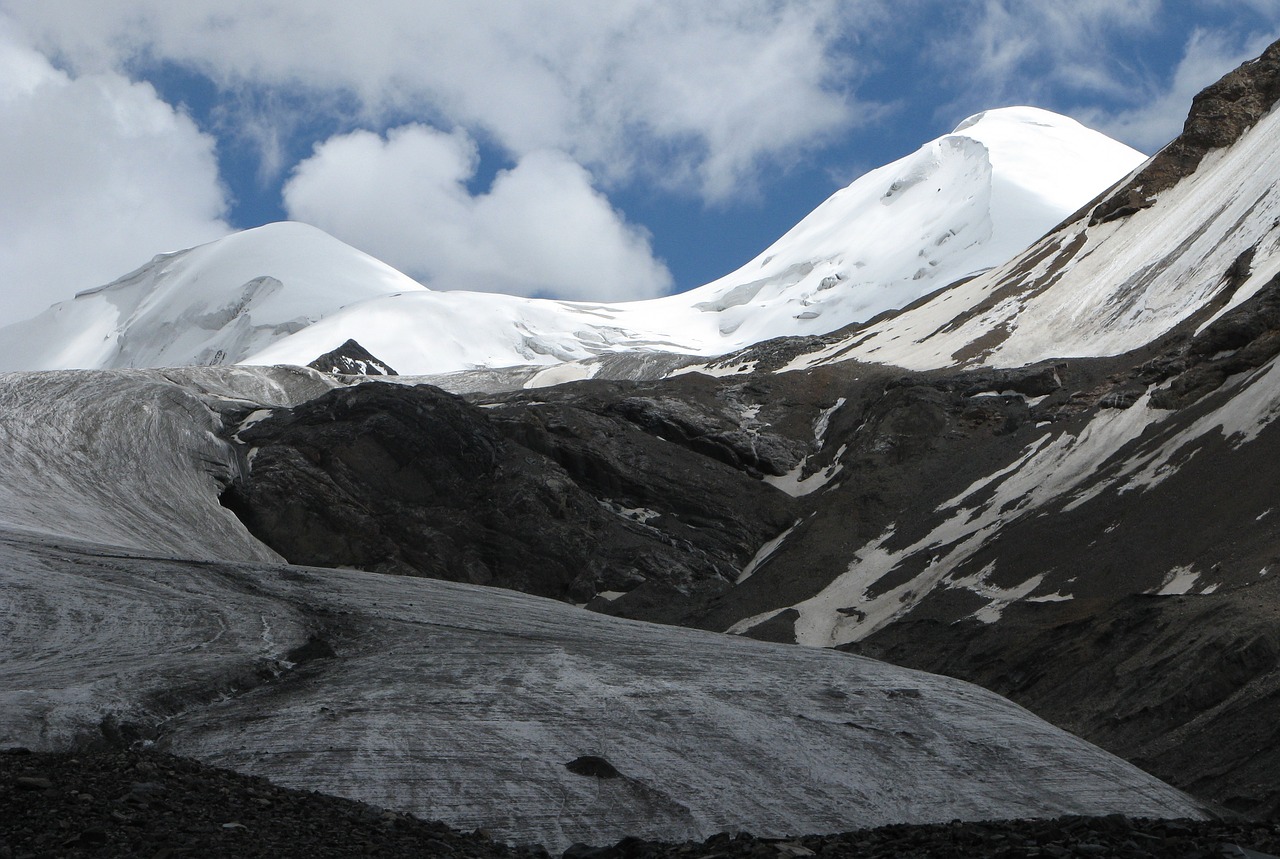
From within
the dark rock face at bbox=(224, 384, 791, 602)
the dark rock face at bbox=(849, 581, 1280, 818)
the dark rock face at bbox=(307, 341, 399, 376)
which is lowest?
the dark rock face at bbox=(849, 581, 1280, 818)

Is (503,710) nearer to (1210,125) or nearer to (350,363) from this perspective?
(1210,125)

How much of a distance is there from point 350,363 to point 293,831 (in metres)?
114

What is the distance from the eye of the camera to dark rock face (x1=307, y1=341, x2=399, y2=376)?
122m

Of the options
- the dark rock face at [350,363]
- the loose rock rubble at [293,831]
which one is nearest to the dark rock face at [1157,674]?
the loose rock rubble at [293,831]

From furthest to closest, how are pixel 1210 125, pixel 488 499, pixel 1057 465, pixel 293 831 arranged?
1. pixel 1210 125
2. pixel 488 499
3. pixel 1057 465
4. pixel 293 831

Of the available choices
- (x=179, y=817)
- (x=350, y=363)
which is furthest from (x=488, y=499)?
(x=350, y=363)

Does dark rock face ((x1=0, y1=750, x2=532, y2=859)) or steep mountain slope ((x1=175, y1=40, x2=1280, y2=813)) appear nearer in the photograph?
dark rock face ((x1=0, y1=750, x2=532, y2=859))

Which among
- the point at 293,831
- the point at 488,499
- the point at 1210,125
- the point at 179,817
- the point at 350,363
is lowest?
the point at 293,831

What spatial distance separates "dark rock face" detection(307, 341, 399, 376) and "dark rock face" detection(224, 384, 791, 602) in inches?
2077

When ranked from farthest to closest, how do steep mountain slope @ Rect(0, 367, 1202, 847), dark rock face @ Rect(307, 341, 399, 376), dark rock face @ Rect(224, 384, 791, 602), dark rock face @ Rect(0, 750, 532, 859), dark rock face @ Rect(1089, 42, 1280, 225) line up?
1. dark rock face @ Rect(307, 341, 399, 376)
2. dark rock face @ Rect(1089, 42, 1280, 225)
3. dark rock face @ Rect(224, 384, 791, 602)
4. steep mountain slope @ Rect(0, 367, 1202, 847)
5. dark rock face @ Rect(0, 750, 532, 859)

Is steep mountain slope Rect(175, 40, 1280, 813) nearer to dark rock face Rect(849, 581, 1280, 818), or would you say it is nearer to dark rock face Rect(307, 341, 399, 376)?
dark rock face Rect(849, 581, 1280, 818)

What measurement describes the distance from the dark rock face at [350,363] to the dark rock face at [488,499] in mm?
52750

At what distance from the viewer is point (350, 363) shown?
409 feet

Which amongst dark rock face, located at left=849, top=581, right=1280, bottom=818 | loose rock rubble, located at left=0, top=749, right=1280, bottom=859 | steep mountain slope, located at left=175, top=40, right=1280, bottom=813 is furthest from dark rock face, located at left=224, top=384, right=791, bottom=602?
loose rock rubble, located at left=0, top=749, right=1280, bottom=859
